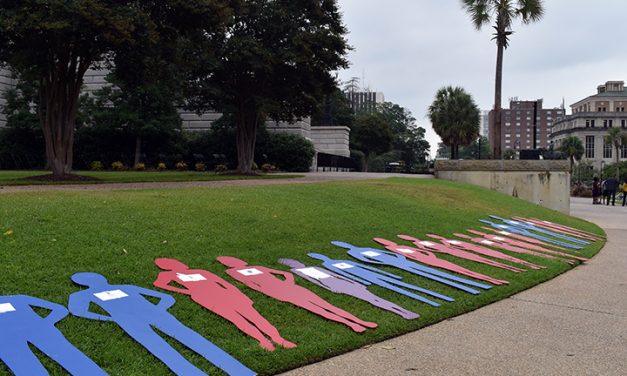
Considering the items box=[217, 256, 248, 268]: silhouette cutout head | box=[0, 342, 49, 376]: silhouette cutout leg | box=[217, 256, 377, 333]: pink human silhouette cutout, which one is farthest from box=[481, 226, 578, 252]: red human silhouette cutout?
box=[0, 342, 49, 376]: silhouette cutout leg

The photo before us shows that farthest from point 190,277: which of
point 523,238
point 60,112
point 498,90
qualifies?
point 498,90

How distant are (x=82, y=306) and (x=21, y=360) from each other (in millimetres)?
944

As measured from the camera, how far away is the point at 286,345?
14.0 ft

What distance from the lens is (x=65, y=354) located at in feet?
12.1

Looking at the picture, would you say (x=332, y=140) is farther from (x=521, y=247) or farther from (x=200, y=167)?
(x=521, y=247)

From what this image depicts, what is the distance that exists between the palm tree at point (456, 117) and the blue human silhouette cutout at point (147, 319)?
4183cm

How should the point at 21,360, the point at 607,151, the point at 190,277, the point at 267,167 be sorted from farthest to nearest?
the point at 607,151 → the point at 267,167 → the point at 190,277 → the point at 21,360

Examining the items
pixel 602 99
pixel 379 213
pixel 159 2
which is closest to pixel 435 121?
pixel 159 2

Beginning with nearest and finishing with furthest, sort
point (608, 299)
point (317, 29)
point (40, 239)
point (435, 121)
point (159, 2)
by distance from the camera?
point (40, 239)
point (608, 299)
point (159, 2)
point (317, 29)
point (435, 121)

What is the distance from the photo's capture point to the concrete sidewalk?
400 centimetres

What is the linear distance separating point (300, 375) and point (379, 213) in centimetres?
726

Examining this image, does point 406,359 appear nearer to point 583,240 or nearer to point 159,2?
point 583,240

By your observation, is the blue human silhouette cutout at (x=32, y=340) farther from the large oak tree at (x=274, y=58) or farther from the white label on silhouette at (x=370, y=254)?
the large oak tree at (x=274, y=58)

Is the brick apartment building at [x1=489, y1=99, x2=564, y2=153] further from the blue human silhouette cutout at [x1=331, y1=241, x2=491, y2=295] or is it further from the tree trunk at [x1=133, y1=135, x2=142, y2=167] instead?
the blue human silhouette cutout at [x1=331, y1=241, x2=491, y2=295]
